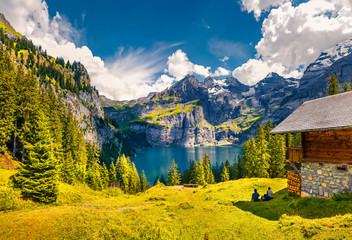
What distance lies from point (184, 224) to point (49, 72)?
200 meters

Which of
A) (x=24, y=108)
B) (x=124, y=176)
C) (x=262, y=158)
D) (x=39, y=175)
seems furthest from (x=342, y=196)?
(x=124, y=176)

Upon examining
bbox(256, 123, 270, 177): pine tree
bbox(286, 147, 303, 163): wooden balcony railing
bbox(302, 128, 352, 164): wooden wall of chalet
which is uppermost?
bbox(302, 128, 352, 164): wooden wall of chalet

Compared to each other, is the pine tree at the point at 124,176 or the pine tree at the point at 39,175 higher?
the pine tree at the point at 39,175

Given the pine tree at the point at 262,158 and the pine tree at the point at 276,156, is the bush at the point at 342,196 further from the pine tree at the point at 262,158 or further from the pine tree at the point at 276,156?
the pine tree at the point at 262,158

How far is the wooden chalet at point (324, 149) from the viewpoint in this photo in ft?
46.5

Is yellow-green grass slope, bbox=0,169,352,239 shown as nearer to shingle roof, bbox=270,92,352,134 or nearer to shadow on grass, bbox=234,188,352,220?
shadow on grass, bbox=234,188,352,220

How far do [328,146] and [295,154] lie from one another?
345 cm

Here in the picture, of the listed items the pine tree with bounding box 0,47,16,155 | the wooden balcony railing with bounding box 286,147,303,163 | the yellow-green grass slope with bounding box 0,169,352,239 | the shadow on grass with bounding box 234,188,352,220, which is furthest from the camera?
the pine tree with bounding box 0,47,16,155

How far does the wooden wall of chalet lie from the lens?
571 inches

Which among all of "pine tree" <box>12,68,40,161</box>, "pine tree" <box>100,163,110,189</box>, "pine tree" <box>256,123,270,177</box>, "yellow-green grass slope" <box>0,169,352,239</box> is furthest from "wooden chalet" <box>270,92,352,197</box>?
"pine tree" <box>100,163,110,189</box>

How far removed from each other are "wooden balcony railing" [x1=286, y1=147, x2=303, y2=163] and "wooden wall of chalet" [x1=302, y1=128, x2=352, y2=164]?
25.8 inches

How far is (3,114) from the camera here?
34.7 meters

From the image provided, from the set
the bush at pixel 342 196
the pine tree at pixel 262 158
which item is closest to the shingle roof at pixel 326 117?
the bush at pixel 342 196

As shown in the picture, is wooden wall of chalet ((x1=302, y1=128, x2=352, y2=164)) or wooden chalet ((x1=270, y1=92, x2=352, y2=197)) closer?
wooden chalet ((x1=270, y1=92, x2=352, y2=197))
